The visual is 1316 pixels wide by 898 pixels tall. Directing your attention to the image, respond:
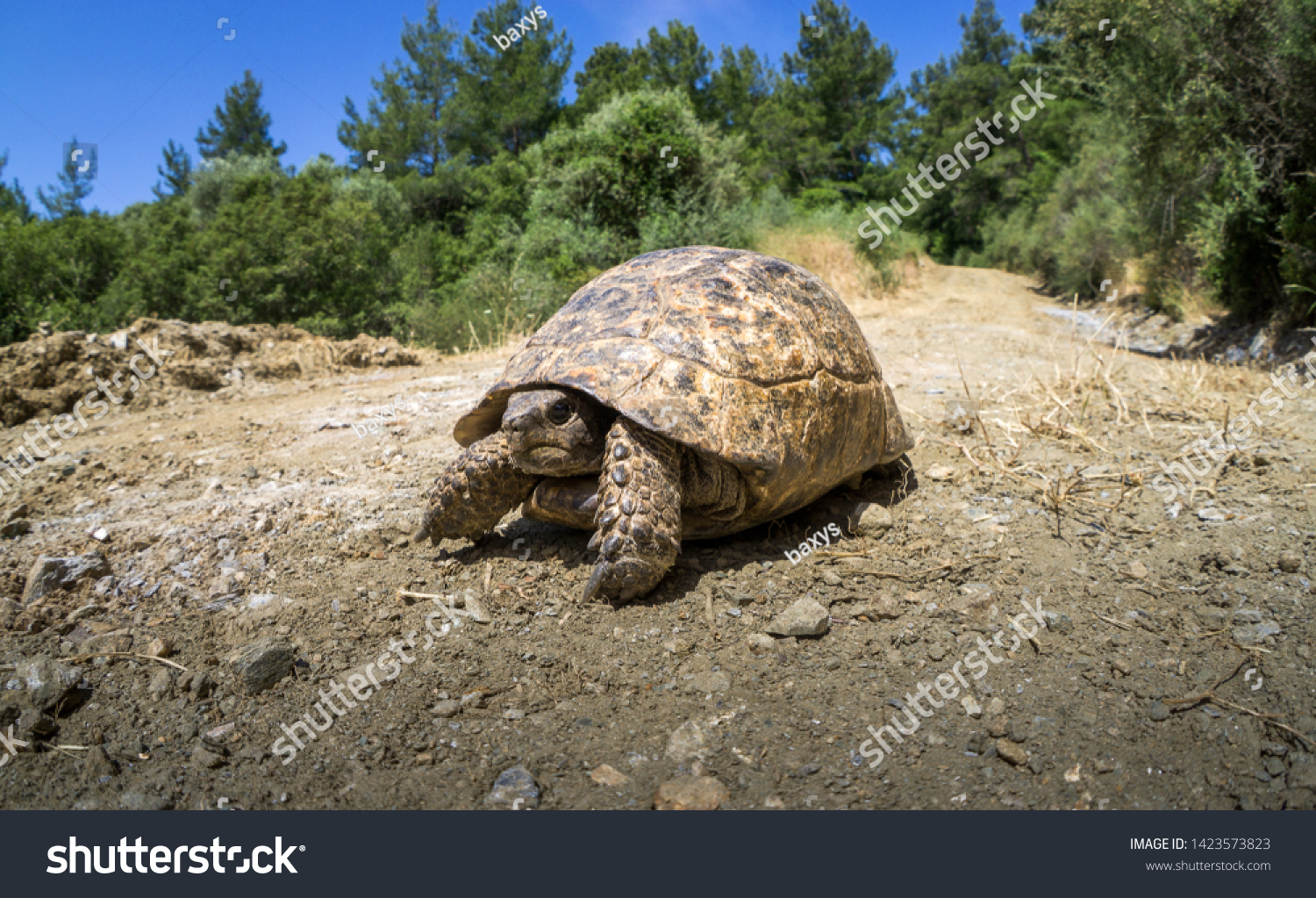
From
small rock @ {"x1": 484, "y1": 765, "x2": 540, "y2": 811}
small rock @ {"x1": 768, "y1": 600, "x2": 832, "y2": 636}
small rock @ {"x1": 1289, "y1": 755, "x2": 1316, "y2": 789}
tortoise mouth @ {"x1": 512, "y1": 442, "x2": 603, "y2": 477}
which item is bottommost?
small rock @ {"x1": 1289, "y1": 755, "x2": 1316, "y2": 789}

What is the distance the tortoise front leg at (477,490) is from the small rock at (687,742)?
61.1 inches

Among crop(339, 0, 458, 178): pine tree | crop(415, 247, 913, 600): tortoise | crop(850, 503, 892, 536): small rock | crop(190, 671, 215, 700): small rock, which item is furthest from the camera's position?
crop(339, 0, 458, 178): pine tree

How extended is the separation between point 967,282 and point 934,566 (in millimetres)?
22627

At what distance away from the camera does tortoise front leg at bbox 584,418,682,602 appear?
2883 millimetres

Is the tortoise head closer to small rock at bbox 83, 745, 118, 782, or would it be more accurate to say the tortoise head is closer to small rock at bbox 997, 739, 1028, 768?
small rock at bbox 83, 745, 118, 782

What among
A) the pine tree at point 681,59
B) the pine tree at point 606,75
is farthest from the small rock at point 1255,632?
the pine tree at point 681,59

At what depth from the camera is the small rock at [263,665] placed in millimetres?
2594

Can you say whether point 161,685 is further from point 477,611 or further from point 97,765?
point 477,611

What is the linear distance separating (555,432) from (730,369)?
2.68ft

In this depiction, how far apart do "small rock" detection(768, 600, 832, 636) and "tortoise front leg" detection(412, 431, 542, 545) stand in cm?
139

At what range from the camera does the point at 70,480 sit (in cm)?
498

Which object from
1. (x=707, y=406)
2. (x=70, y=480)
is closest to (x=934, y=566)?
(x=707, y=406)

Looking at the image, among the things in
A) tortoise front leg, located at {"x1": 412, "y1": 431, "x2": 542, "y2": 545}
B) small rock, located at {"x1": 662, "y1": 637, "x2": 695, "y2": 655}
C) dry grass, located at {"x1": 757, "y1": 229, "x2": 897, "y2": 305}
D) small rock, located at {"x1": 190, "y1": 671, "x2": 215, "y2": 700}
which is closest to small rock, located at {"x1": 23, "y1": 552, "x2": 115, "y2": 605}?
small rock, located at {"x1": 190, "y1": 671, "x2": 215, "y2": 700}

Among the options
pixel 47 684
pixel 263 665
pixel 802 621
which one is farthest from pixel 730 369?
pixel 47 684
